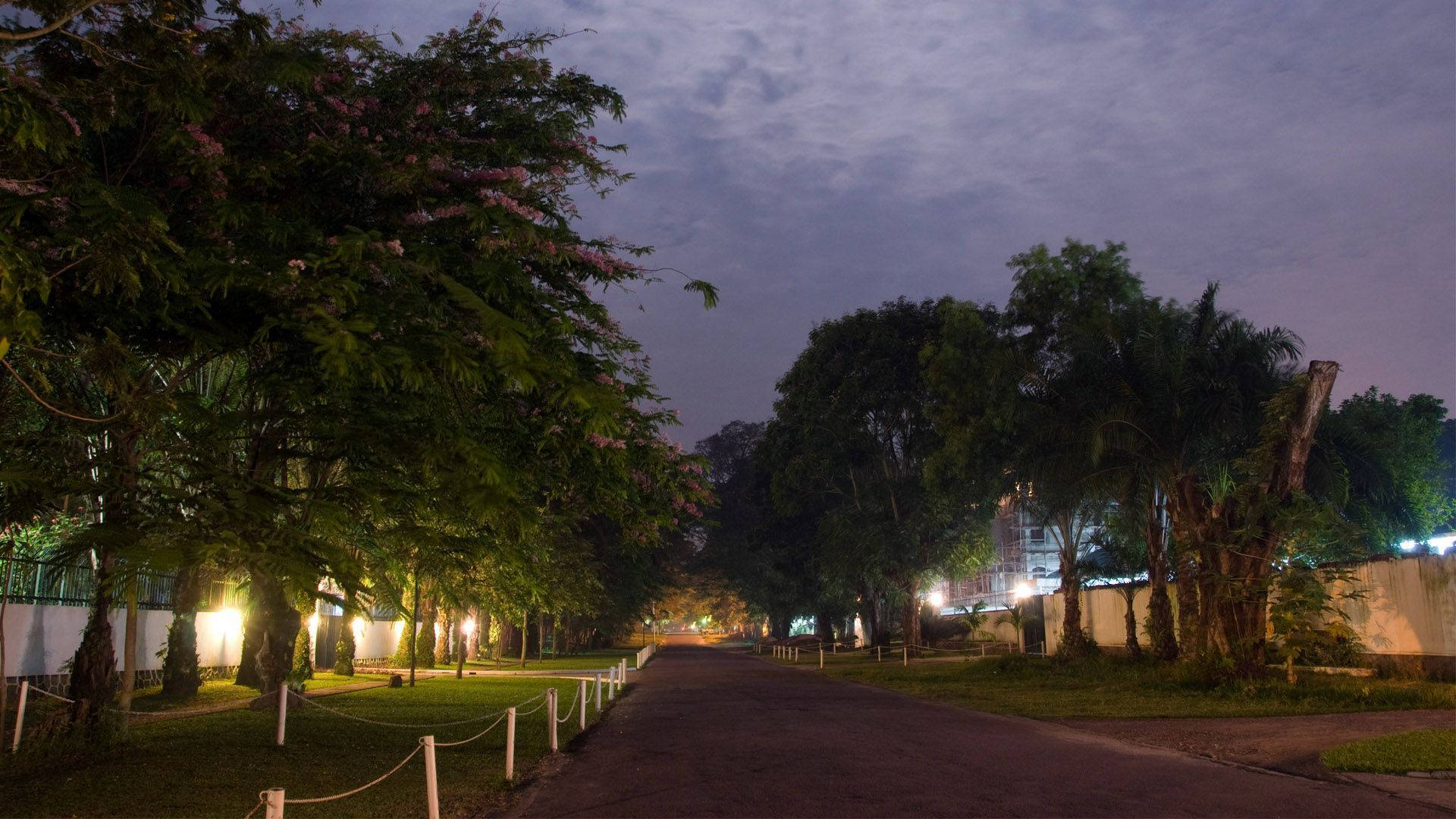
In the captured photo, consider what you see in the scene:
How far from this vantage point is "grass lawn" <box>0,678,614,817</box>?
9.64m

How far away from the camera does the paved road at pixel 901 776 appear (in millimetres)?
9242

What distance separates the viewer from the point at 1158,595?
26.1 meters

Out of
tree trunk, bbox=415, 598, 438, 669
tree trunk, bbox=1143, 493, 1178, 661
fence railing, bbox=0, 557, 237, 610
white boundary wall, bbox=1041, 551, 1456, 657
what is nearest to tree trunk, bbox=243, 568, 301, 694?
fence railing, bbox=0, 557, 237, 610

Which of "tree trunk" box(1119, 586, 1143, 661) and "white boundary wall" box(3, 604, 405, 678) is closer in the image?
"white boundary wall" box(3, 604, 405, 678)

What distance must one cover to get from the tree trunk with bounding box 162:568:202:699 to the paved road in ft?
32.8

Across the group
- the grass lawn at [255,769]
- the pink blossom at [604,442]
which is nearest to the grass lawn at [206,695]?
the grass lawn at [255,769]

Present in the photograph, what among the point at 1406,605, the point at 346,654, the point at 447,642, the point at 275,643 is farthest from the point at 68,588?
the point at 1406,605

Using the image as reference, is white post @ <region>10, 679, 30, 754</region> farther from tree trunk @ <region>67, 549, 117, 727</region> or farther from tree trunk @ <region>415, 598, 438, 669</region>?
tree trunk @ <region>415, 598, 438, 669</region>

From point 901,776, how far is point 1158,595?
17.5 meters

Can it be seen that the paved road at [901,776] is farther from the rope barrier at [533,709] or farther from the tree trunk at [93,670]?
the tree trunk at [93,670]

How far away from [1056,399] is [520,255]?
20389 mm

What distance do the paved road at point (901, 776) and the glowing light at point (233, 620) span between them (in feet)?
47.0

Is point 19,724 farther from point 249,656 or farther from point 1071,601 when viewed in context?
point 1071,601

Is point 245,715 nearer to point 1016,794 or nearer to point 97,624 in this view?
point 97,624
